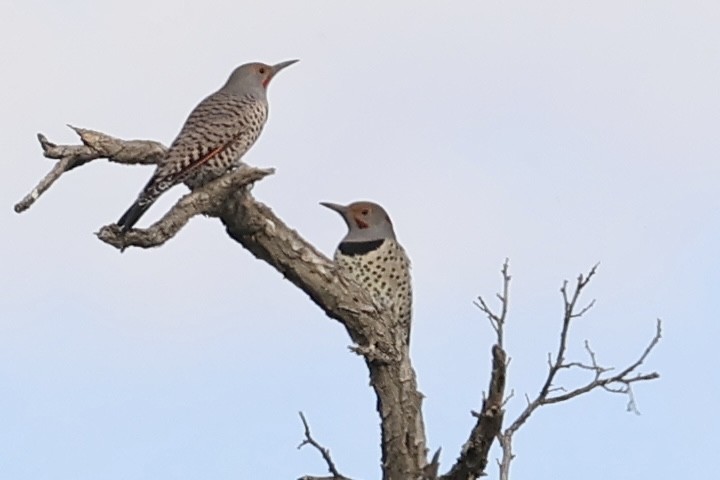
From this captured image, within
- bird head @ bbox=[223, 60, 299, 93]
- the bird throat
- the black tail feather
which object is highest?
bird head @ bbox=[223, 60, 299, 93]

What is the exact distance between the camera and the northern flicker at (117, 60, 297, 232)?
20.1 feet

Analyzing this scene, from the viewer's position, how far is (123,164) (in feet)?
20.3

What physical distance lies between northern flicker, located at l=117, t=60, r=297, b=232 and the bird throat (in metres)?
0.95

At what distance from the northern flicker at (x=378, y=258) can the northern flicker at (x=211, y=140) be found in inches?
37.2

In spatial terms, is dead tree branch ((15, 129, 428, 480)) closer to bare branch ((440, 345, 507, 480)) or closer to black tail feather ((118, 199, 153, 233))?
black tail feather ((118, 199, 153, 233))

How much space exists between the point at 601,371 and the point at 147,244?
1906 millimetres

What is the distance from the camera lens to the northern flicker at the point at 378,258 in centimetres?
764

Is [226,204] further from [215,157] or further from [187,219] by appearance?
[215,157]

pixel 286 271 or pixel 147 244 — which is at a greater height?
pixel 286 271

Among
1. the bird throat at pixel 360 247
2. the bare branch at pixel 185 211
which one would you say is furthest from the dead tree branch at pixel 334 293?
the bird throat at pixel 360 247

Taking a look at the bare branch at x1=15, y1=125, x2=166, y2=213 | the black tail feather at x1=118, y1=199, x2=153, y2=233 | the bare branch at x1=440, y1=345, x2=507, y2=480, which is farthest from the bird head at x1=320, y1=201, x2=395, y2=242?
the bare branch at x1=440, y1=345, x2=507, y2=480

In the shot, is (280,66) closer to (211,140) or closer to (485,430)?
(211,140)

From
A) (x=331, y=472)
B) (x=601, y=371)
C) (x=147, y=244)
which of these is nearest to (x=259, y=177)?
(x=147, y=244)

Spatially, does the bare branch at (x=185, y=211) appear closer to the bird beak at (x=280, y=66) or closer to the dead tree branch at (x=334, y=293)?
the dead tree branch at (x=334, y=293)
